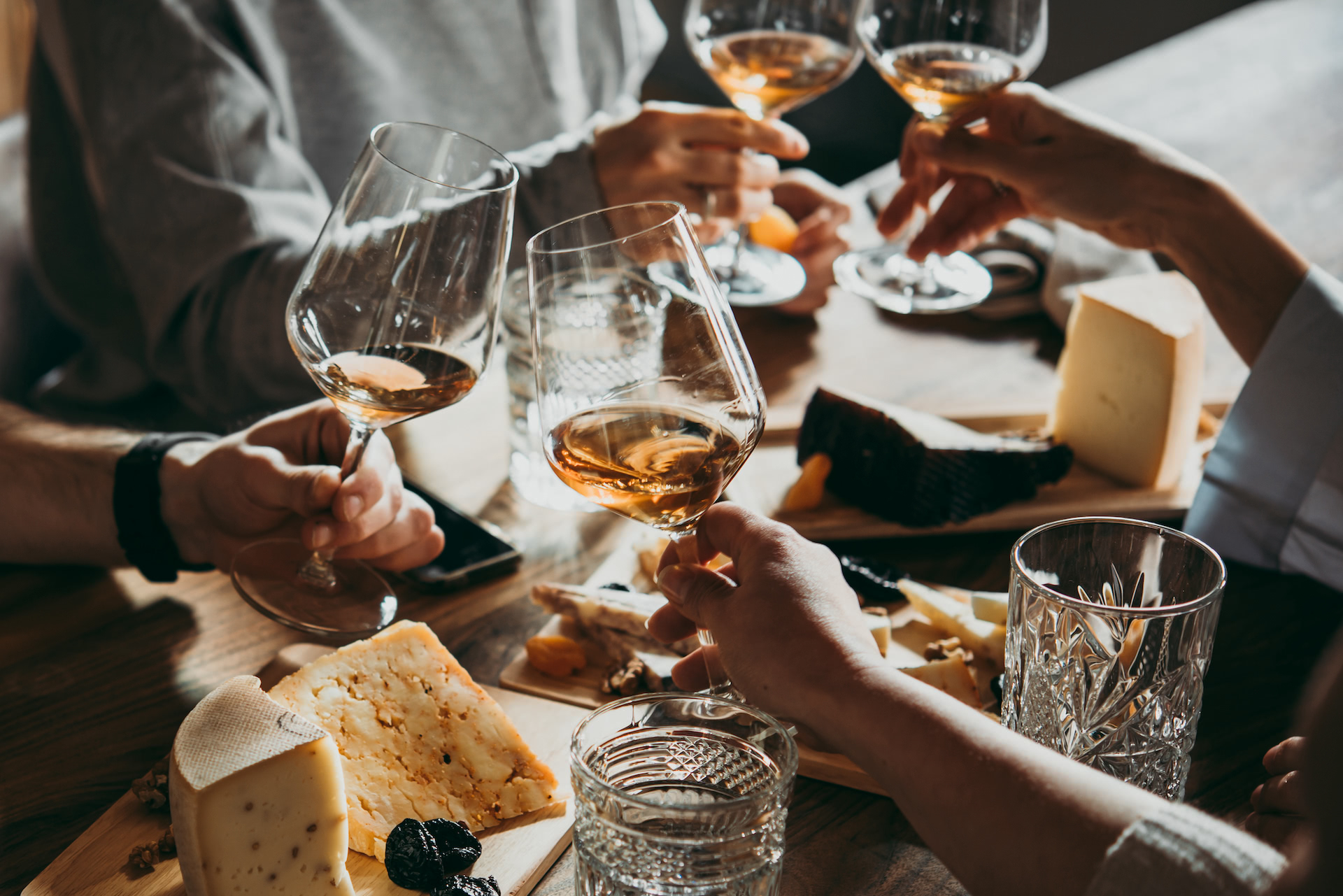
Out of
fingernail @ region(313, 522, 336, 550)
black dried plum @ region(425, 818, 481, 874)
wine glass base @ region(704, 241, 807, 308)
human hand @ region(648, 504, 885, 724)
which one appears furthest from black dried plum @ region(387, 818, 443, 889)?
wine glass base @ region(704, 241, 807, 308)

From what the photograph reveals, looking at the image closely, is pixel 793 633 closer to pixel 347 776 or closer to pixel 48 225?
pixel 347 776

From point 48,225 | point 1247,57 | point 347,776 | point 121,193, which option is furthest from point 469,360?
point 1247,57

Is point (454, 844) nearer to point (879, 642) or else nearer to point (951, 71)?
point (879, 642)

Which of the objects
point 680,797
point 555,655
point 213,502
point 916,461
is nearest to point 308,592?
point 213,502

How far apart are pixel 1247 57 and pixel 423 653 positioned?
9.23ft

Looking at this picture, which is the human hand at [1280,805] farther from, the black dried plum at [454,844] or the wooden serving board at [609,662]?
the black dried plum at [454,844]

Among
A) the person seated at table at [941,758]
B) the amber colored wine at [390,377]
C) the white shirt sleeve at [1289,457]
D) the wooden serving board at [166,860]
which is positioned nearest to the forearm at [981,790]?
the person seated at table at [941,758]

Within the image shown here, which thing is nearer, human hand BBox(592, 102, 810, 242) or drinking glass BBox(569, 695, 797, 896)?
drinking glass BBox(569, 695, 797, 896)

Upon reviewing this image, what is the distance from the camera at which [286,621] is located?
93 centimetres

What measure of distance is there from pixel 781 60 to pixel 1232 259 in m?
0.61

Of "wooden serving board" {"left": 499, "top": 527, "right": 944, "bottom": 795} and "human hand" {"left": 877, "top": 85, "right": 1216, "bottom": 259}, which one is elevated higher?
"human hand" {"left": 877, "top": 85, "right": 1216, "bottom": 259}

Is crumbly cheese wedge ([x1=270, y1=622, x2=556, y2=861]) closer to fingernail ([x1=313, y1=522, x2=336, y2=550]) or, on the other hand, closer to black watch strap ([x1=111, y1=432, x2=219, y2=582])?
fingernail ([x1=313, y1=522, x2=336, y2=550])

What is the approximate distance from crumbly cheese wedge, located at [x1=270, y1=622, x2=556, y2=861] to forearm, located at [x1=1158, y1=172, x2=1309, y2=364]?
92cm

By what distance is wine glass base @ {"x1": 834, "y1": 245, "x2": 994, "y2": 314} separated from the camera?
5.08 ft
